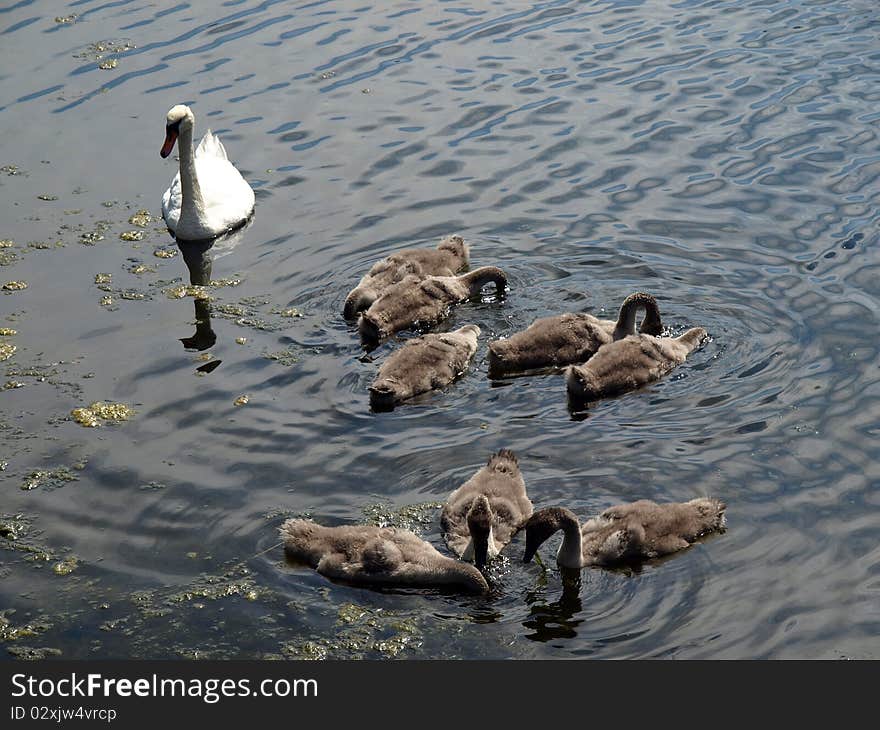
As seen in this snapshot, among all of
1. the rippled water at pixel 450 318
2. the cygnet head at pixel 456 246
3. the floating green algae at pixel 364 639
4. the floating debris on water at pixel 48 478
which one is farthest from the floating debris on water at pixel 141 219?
the floating green algae at pixel 364 639

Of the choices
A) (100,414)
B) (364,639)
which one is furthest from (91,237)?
(364,639)

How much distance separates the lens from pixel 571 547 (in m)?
10.1

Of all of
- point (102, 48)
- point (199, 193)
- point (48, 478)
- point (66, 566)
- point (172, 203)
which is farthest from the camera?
point (102, 48)

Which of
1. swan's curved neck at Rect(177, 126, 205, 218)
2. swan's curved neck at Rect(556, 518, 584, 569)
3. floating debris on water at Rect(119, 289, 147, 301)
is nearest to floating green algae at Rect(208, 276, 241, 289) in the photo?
floating debris on water at Rect(119, 289, 147, 301)

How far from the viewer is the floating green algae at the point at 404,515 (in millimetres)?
10750

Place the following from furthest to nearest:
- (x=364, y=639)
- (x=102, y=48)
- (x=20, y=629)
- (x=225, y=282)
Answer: (x=102, y=48) < (x=225, y=282) < (x=20, y=629) < (x=364, y=639)

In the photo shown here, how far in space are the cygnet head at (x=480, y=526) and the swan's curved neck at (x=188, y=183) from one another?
25.6ft

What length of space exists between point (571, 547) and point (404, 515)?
1.45 meters

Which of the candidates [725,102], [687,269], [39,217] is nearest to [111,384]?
[39,217]

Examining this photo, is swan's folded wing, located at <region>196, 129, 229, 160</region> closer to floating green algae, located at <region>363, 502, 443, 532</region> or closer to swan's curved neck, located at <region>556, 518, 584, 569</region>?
floating green algae, located at <region>363, 502, 443, 532</region>

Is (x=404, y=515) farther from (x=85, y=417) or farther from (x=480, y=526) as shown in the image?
(x=85, y=417)

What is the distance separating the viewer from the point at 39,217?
1708cm

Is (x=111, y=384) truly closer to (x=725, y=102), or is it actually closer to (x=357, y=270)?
(x=357, y=270)

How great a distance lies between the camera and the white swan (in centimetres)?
1664
